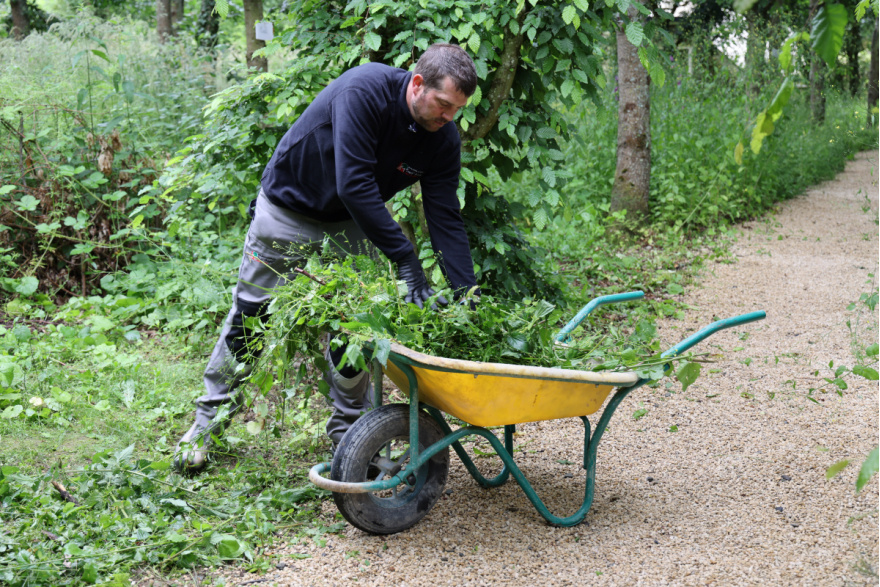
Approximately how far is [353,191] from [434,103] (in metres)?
0.40

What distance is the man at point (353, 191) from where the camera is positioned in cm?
246

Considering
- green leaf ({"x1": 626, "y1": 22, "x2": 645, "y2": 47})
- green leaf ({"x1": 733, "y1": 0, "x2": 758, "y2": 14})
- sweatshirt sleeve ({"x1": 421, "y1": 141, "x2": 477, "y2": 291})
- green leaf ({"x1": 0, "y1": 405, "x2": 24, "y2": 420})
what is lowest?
green leaf ({"x1": 0, "y1": 405, "x2": 24, "y2": 420})

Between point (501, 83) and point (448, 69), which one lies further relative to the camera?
point (501, 83)

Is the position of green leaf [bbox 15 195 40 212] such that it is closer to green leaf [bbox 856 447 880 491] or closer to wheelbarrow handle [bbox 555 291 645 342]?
wheelbarrow handle [bbox 555 291 645 342]

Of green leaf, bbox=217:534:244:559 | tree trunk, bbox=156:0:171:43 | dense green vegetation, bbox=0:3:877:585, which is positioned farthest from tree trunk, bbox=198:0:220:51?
green leaf, bbox=217:534:244:559

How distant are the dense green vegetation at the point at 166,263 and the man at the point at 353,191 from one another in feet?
0.80

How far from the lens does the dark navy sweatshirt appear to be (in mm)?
2459

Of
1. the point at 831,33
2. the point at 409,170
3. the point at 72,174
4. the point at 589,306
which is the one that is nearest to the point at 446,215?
the point at 409,170

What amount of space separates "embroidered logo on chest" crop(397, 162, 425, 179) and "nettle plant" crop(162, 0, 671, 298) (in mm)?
811

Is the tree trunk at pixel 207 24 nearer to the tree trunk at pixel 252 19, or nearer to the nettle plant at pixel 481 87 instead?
the tree trunk at pixel 252 19

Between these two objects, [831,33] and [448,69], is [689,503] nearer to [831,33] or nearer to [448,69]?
[448,69]

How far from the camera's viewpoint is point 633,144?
6.74 m

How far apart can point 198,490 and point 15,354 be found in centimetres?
168

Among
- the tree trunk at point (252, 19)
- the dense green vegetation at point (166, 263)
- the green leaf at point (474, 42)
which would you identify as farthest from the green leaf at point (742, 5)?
the tree trunk at point (252, 19)
